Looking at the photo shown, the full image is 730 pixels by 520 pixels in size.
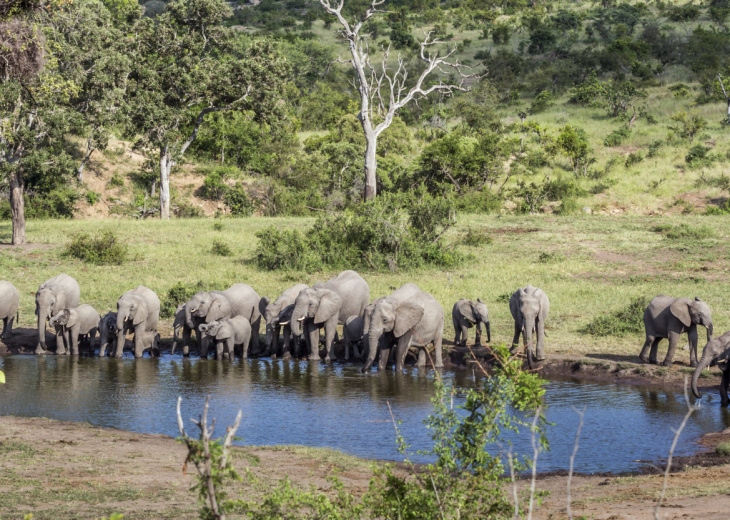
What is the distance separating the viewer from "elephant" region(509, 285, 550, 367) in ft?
50.1

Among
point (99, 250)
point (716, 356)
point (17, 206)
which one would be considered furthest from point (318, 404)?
point (17, 206)

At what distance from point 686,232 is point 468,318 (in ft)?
44.1

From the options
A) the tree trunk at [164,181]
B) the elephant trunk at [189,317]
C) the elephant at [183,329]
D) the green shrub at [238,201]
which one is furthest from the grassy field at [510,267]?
the green shrub at [238,201]

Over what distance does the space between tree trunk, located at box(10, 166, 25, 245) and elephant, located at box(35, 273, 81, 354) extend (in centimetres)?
914

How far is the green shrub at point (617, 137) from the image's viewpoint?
151 feet

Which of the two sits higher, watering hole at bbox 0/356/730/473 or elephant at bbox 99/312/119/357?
elephant at bbox 99/312/119/357

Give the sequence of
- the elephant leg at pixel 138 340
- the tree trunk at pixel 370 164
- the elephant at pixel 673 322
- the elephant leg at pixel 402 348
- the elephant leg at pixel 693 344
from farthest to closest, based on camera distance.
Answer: the tree trunk at pixel 370 164
the elephant leg at pixel 138 340
the elephant leg at pixel 402 348
the elephant leg at pixel 693 344
the elephant at pixel 673 322

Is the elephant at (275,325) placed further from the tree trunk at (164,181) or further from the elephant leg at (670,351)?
the tree trunk at (164,181)

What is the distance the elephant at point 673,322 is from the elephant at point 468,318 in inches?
123

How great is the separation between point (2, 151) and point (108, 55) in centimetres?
698

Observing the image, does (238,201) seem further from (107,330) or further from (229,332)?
(229,332)

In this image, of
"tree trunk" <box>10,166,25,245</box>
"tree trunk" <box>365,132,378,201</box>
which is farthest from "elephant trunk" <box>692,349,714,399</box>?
"tree trunk" <box>365,132,378,201</box>

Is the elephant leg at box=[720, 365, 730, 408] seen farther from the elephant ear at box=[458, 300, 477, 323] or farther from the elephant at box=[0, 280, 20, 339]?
the elephant at box=[0, 280, 20, 339]

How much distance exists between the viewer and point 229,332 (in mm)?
16719
